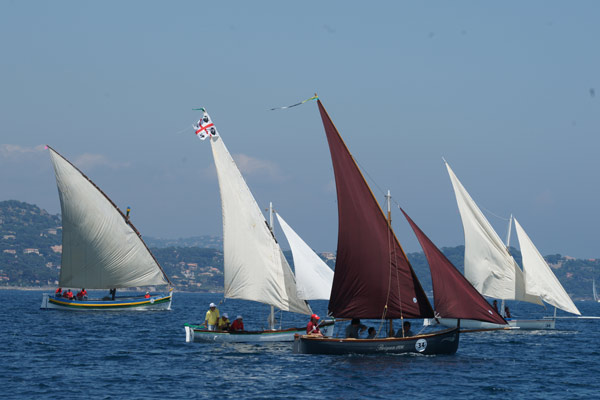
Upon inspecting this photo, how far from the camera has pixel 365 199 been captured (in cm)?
3991

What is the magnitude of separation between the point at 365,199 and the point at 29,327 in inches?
1450

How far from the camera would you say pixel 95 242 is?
80688 millimetres

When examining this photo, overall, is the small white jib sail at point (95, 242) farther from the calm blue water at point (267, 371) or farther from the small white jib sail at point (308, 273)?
the small white jib sail at point (308, 273)

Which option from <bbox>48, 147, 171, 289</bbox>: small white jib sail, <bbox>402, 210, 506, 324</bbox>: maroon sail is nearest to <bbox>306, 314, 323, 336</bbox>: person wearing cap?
<bbox>402, 210, 506, 324</bbox>: maroon sail

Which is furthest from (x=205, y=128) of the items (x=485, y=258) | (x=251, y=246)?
(x=485, y=258)

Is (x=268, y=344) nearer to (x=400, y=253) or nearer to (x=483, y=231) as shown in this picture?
(x=400, y=253)

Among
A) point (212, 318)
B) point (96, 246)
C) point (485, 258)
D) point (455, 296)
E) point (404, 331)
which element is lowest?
point (404, 331)

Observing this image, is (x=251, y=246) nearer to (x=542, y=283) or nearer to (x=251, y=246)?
(x=251, y=246)

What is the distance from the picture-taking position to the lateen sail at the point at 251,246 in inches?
1930

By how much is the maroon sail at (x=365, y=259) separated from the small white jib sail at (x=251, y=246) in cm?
811

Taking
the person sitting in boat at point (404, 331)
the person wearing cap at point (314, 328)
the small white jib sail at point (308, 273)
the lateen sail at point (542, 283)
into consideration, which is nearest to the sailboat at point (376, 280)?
the person sitting in boat at point (404, 331)

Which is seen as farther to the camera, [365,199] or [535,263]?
[535,263]

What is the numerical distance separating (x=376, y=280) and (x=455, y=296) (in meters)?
3.91

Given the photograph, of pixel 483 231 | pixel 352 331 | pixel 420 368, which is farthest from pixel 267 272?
pixel 483 231
